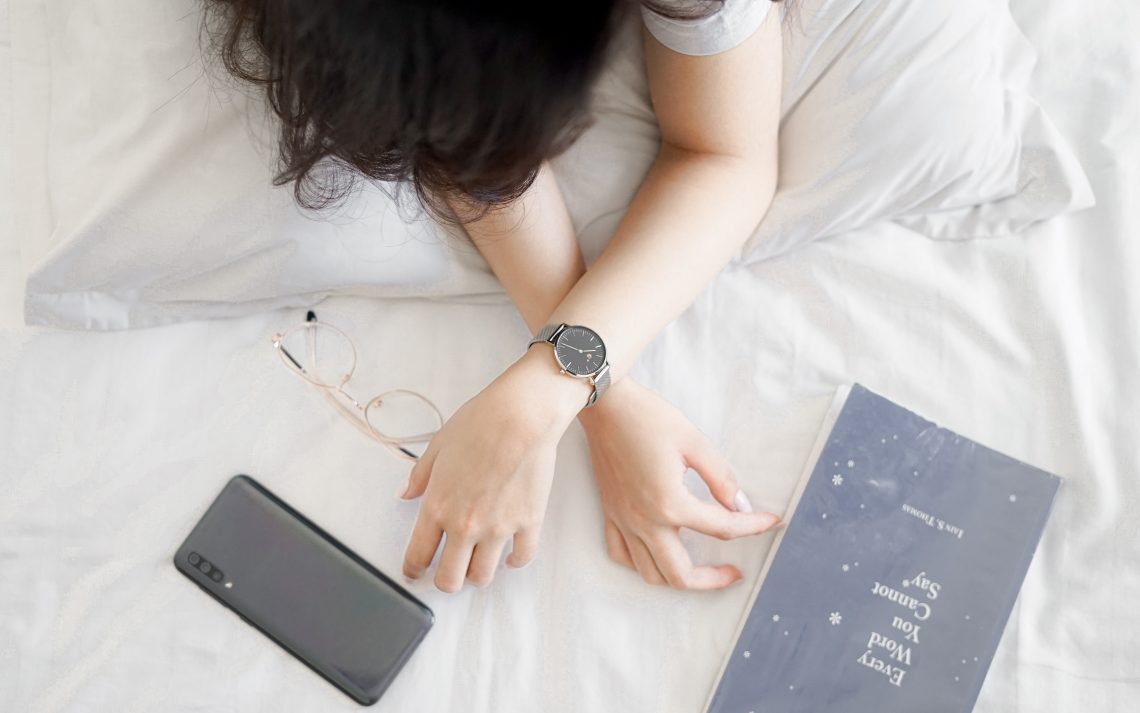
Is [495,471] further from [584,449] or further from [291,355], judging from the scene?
[291,355]

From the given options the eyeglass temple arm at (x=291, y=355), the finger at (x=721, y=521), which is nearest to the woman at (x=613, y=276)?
the finger at (x=721, y=521)

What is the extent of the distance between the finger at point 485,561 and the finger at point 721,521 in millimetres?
164

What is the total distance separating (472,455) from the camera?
767 mm

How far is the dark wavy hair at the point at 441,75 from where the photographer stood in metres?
0.45

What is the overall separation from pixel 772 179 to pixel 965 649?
0.46 meters

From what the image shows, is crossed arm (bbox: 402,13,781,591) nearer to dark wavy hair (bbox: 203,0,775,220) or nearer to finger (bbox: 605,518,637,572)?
finger (bbox: 605,518,637,572)

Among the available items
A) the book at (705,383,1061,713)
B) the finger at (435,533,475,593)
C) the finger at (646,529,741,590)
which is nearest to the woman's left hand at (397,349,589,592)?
the finger at (435,533,475,593)

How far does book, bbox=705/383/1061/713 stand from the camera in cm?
77

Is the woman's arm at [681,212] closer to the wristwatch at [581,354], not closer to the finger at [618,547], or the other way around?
the wristwatch at [581,354]

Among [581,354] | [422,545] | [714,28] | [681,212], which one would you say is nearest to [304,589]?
[422,545]

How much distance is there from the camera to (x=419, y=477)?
2.65 feet

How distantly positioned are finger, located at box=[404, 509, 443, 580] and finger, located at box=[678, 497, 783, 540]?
220mm

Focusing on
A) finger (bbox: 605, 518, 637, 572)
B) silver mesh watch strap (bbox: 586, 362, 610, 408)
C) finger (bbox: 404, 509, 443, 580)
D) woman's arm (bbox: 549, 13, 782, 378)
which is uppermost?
woman's arm (bbox: 549, 13, 782, 378)

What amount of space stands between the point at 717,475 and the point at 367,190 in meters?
0.42
